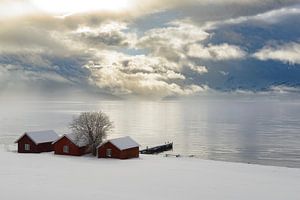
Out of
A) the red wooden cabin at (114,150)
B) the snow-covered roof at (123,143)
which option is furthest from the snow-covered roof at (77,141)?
the snow-covered roof at (123,143)

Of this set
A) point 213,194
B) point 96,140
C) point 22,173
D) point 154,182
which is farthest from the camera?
point 96,140

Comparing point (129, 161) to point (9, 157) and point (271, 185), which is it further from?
point (271, 185)

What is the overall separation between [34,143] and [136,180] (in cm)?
2910

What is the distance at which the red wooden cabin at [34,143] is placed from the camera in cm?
6444

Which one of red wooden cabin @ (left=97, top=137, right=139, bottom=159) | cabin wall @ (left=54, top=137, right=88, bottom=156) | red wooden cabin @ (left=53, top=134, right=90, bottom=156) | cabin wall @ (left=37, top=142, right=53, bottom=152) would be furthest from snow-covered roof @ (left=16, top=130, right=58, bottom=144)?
red wooden cabin @ (left=97, top=137, right=139, bottom=159)

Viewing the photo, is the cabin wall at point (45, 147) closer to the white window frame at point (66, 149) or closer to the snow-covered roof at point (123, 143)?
the white window frame at point (66, 149)

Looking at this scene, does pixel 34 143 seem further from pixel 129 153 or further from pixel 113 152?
pixel 129 153

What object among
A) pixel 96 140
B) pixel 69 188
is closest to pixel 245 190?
pixel 69 188

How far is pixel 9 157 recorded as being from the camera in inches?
2232

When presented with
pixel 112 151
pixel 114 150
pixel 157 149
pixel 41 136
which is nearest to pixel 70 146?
pixel 112 151

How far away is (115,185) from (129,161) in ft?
60.7

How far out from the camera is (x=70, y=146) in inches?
2362

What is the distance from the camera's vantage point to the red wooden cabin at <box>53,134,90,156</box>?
59750 mm

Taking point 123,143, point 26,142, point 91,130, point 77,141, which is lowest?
point 123,143
